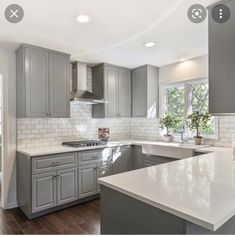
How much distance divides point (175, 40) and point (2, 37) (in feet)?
7.60

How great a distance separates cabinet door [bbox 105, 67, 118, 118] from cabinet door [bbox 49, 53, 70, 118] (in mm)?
924

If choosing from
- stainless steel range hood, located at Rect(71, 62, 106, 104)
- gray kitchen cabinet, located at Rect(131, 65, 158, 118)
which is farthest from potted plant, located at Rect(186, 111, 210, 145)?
stainless steel range hood, located at Rect(71, 62, 106, 104)

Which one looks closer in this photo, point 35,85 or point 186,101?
point 35,85

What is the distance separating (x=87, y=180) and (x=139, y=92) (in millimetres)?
2106

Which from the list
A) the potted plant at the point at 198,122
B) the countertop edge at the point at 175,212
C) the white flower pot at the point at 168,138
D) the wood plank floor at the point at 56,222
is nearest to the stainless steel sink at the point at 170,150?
the potted plant at the point at 198,122

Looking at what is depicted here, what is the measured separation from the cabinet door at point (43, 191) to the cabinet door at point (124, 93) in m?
1.98

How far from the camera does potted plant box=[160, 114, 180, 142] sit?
3852mm

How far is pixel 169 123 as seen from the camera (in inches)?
153

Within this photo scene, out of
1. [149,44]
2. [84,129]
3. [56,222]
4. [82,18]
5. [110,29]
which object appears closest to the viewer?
[82,18]

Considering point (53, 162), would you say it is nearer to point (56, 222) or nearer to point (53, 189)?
point (53, 189)

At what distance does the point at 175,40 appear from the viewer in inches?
108

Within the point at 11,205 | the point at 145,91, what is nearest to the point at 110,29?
the point at 145,91

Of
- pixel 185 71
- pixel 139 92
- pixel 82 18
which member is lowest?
pixel 139 92

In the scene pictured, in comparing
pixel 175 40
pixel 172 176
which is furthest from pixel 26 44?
pixel 172 176
